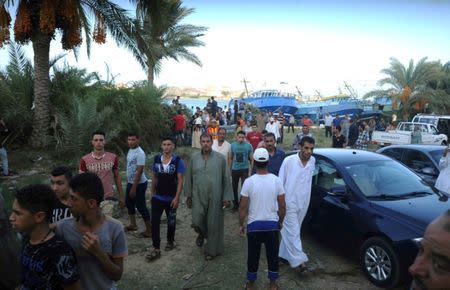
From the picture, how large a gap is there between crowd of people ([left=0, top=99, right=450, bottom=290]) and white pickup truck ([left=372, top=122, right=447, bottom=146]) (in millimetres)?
13117

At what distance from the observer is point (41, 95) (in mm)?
11414

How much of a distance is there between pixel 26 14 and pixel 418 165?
34.0 feet

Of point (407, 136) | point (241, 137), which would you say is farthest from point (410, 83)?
point (241, 137)

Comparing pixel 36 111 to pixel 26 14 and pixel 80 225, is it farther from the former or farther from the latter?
pixel 80 225

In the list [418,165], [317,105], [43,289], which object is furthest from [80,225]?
[317,105]

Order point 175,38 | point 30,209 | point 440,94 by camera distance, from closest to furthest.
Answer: point 30,209, point 175,38, point 440,94

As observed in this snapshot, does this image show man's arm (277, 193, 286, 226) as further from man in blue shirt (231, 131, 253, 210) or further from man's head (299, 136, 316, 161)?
man in blue shirt (231, 131, 253, 210)

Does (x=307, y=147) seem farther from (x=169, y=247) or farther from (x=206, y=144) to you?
(x=169, y=247)

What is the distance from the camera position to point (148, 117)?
559 inches

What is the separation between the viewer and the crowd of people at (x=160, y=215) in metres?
2.05

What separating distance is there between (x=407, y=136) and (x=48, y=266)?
18521 millimetres

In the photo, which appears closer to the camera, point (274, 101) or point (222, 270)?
point (222, 270)

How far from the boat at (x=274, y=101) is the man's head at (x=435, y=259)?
119 feet

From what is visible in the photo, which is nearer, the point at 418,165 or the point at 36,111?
the point at 418,165
